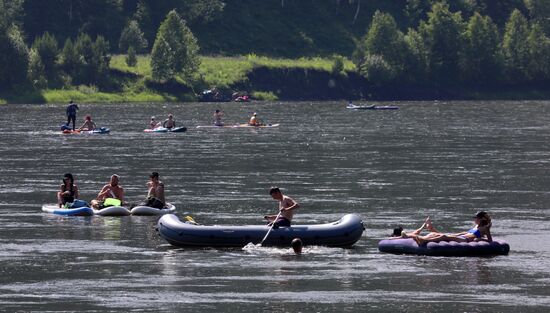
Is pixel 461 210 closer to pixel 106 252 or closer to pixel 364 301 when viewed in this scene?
pixel 106 252

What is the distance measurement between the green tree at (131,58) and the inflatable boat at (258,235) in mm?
156028

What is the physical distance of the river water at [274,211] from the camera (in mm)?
34219

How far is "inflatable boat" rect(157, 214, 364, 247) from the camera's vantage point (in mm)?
42000

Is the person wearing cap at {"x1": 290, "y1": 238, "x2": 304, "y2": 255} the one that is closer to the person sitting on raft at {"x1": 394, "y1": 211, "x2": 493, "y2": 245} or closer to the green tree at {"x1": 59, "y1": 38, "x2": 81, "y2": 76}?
the person sitting on raft at {"x1": 394, "y1": 211, "x2": 493, "y2": 245}

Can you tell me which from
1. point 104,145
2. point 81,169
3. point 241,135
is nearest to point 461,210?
point 81,169

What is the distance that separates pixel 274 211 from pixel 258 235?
31.6 ft

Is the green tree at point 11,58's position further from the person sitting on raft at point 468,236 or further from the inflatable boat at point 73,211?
the person sitting on raft at point 468,236

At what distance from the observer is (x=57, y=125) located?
4643 inches

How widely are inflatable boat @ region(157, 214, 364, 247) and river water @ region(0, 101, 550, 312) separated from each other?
396 mm

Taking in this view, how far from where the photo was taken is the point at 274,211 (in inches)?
2040

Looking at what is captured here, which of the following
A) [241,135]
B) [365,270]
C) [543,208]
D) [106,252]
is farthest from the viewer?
[241,135]

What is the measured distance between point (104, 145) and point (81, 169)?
20.6 metres

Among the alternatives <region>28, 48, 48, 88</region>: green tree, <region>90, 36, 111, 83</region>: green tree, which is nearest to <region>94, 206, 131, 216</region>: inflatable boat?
<region>28, 48, 48, 88</region>: green tree

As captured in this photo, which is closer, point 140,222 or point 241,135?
point 140,222
